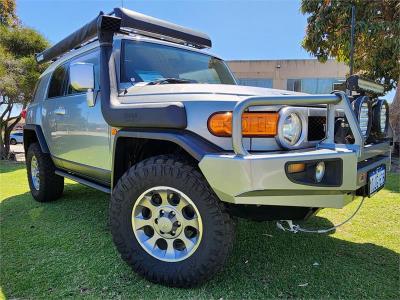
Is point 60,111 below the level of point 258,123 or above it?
above

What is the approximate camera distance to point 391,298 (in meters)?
2.41

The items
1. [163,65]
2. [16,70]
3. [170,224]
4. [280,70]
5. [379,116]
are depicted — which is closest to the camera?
[170,224]

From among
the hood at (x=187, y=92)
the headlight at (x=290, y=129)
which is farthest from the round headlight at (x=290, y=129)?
the hood at (x=187, y=92)

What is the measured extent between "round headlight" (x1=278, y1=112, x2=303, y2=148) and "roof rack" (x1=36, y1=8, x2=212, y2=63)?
1732mm

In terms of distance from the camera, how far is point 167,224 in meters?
2.58

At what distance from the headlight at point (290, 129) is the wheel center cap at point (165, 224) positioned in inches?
37.4

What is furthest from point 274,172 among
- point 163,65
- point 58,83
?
point 58,83

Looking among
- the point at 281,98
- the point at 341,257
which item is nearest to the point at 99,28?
the point at 281,98

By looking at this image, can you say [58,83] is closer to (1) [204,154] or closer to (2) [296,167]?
(1) [204,154]

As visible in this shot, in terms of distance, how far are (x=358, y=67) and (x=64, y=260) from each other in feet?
40.4

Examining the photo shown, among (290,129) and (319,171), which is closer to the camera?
(319,171)

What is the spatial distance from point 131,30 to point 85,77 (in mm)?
723

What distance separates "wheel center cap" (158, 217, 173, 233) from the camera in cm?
257

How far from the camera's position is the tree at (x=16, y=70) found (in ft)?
40.3
